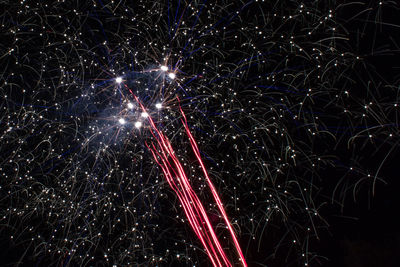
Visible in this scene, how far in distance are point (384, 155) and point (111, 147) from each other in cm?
182

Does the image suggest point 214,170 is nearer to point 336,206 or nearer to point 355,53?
point 336,206

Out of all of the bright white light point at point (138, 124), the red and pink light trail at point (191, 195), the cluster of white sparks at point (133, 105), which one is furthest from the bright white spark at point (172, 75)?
the bright white light point at point (138, 124)

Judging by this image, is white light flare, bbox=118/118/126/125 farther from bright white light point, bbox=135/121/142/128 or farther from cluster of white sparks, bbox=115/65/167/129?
bright white light point, bbox=135/121/142/128

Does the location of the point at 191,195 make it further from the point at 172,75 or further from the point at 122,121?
the point at 172,75

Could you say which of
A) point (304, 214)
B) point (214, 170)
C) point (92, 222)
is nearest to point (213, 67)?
point (214, 170)

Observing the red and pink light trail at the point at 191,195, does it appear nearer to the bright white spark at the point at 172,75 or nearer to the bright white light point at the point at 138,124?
the bright white light point at the point at 138,124

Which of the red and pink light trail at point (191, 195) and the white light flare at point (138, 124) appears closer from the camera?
the red and pink light trail at point (191, 195)

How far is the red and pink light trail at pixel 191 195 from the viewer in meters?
1.59

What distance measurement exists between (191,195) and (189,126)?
48 centimetres

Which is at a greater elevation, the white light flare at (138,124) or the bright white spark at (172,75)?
the bright white spark at (172,75)

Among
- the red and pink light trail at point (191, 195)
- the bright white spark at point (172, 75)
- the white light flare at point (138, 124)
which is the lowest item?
the red and pink light trail at point (191, 195)

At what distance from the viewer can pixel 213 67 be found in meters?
1.68

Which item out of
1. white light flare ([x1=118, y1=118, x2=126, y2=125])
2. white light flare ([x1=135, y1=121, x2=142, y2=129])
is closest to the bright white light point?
white light flare ([x1=135, y1=121, x2=142, y2=129])

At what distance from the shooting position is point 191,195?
5.50ft
